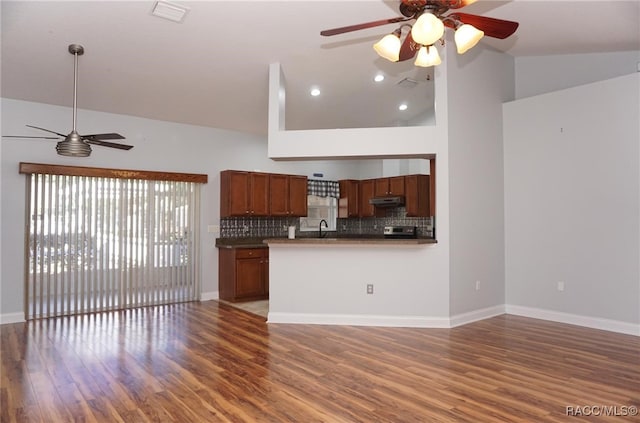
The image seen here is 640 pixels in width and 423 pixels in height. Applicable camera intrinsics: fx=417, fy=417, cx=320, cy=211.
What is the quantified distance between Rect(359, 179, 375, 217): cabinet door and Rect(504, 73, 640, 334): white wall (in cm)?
311

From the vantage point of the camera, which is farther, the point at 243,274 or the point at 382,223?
the point at 382,223

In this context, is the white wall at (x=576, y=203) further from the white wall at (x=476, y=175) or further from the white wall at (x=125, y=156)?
the white wall at (x=125, y=156)

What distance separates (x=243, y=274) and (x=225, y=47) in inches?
138

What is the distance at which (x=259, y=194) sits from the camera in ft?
23.1

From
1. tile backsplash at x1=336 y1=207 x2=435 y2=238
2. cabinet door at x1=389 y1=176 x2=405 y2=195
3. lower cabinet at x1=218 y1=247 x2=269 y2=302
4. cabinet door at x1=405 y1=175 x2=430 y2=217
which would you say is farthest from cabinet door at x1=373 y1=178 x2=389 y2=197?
lower cabinet at x1=218 y1=247 x2=269 y2=302

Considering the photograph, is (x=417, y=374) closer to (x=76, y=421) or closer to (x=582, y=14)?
(x=76, y=421)

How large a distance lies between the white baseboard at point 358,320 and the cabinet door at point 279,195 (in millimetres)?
2603

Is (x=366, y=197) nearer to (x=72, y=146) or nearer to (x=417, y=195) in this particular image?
(x=417, y=195)

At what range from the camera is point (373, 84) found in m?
5.39

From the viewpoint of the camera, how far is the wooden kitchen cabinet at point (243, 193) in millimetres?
6750

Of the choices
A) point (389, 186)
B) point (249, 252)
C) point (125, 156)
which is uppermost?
point (125, 156)

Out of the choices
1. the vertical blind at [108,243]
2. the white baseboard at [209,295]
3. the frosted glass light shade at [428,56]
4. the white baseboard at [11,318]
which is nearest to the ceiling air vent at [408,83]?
the frosted glass light shade at [428,56]

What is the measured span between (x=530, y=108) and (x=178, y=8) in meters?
4.21

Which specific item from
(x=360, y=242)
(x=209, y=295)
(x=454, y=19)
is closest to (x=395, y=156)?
(x=360, y=242)
